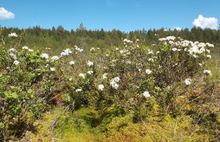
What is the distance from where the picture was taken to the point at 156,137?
22.2 feet

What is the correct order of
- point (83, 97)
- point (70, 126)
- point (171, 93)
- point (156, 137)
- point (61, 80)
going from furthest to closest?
point (61, 80) < point (83, 97) < point (171, 93) < point (70, 126) < point (156, 137)

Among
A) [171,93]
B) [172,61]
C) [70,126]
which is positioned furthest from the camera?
[172,61]

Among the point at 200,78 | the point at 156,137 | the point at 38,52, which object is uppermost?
the point at 38,52

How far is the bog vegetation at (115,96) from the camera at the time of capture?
7.03m

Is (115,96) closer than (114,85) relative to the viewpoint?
Yes

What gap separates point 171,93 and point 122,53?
2.22 meters

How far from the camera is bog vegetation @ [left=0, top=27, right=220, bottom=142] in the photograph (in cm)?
703

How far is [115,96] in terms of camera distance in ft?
25.7

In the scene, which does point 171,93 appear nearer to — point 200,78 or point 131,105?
point 131,105

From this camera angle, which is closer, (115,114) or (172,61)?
(115,114)

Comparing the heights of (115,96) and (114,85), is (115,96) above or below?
below

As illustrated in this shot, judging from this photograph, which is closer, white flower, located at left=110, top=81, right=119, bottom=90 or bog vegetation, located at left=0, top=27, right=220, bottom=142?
bog vegetation, located at left=0, top=27, right=220, bottom=142

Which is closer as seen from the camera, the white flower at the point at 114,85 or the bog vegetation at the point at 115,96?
the bog vegetation at the point at 115,96

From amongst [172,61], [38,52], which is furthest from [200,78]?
[38,52]
